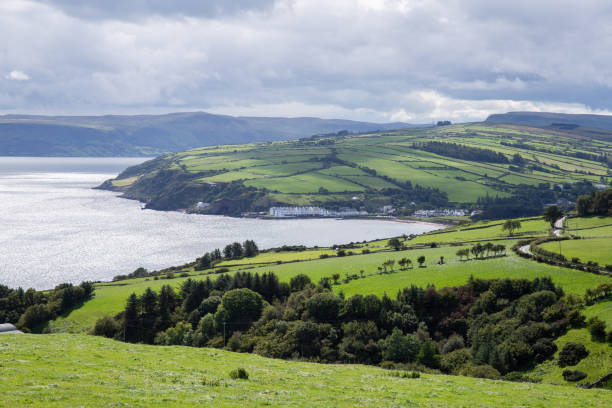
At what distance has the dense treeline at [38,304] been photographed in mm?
82188

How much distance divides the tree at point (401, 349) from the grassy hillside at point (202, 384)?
63.7 feet

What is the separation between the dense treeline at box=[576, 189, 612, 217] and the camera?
116562mm

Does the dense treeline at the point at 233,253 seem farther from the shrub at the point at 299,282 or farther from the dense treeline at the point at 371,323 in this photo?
the shrub at the point at 299,282

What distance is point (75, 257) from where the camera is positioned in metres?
150

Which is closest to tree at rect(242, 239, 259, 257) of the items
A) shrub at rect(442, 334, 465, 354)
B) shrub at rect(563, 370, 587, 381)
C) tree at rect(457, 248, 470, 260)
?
tree at rect(457, 248, 470, 260)

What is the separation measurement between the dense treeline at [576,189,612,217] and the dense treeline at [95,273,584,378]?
67.0 m

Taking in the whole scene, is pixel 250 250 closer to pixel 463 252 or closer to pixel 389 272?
pixel 389 272

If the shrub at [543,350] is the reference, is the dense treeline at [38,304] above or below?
below

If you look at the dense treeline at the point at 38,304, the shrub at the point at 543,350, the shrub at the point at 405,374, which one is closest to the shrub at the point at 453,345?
the shrub at the point at 543,350

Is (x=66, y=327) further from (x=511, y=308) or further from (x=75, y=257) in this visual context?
(x=75, y=257)

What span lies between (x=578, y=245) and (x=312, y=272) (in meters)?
46.4

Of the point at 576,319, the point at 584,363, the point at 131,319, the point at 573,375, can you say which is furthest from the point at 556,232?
the point at 131,319

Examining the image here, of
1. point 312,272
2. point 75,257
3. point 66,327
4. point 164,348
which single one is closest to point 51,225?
point 75,257

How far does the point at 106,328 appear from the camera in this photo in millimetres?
70750
